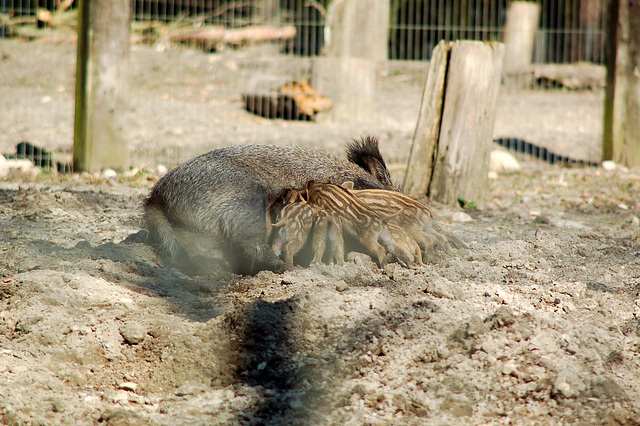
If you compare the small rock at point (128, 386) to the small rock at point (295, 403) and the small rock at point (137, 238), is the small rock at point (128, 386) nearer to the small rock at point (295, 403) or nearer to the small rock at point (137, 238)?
the small rock at point (295, 403)

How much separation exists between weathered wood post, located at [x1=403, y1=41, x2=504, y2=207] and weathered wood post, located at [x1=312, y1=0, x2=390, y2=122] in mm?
4035

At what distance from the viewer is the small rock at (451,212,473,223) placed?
5059 mm

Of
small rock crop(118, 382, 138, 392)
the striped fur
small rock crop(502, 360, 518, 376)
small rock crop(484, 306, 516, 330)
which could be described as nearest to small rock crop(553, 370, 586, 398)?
A: small rock crop(502, 360, 518, 376)

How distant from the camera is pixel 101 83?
633cm

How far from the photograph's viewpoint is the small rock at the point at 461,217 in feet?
16.6

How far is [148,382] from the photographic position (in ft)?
8.32

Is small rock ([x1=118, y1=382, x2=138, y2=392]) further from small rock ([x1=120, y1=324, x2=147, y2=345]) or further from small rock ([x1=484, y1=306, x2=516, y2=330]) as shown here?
small rock ([x1=484, y1=306, x2=516, y2=330])

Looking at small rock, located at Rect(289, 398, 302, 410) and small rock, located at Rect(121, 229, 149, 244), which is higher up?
small rock, located at Rect(121, 229, 149, 244)

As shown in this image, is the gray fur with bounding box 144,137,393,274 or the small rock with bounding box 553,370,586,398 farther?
the gray fur with bounding box 144,137,393,274

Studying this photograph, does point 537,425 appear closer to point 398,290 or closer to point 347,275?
point 398,290

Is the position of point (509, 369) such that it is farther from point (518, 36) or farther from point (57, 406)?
point (518, 36)

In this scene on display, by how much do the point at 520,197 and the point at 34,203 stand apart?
13.8ft

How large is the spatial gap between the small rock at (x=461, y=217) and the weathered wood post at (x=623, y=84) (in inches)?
147

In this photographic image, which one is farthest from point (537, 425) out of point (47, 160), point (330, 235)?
point (47, 160)
